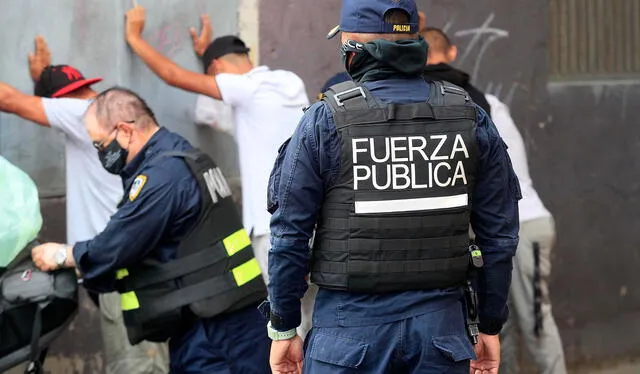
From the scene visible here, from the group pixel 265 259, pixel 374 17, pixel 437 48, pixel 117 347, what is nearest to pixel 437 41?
pixel 437 48

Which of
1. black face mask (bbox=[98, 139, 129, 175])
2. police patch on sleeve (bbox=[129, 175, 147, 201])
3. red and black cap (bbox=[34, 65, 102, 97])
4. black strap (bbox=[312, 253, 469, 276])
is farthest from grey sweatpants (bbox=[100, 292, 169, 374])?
black strap (bbox=[312, 253, 469, 276])

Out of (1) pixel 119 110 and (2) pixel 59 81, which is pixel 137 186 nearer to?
(1) pixel 119 110

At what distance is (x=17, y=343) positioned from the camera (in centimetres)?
444

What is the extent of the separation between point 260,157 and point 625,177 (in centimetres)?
264

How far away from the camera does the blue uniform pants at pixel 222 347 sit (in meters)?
4.60

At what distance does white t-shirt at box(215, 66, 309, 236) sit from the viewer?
580 centimetres

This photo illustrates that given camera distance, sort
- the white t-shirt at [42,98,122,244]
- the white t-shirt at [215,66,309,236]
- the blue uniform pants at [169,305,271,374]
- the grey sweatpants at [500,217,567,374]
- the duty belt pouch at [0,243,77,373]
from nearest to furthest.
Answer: the duty belt pouch at [0,243,77,373], the blue uniform pants at [169,305,271,374], the white t-shirt at [42,98,122,244], the white t-shirt at [215,66,309,236], the grey sweatpants at [500,217,567,374]

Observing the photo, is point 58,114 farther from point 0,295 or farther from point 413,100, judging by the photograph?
point 413,100

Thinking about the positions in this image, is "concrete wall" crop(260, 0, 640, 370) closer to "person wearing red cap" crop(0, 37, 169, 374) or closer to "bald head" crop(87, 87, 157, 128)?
"person wearing red cap" crop(0, 37, 169, 374)

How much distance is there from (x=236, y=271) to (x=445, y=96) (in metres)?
1.40

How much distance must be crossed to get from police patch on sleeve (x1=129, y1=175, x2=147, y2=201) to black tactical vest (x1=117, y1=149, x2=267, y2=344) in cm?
13

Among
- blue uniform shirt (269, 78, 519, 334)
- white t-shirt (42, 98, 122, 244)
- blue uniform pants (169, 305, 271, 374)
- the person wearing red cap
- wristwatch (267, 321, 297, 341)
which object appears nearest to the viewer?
blue uniform shirt (269, 78, 519, 334)

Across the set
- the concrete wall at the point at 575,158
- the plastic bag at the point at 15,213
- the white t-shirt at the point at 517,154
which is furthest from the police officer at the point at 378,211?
→ the concrete wall at the point at 575,158

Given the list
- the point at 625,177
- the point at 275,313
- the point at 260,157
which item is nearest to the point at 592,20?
the point at 625,177
